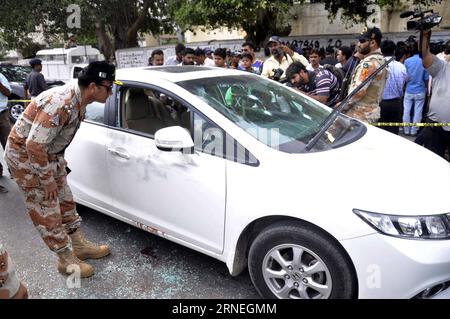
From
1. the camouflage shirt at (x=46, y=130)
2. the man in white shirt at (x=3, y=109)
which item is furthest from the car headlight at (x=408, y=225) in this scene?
the man in white shirt at (x=3, y=109)

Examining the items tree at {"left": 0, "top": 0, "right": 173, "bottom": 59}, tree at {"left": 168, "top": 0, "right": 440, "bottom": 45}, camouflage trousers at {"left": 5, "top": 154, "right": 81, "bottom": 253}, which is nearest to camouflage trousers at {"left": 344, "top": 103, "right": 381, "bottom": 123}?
camouflage trousers at {"left": 5, "top": 154, "right": 81, "bottom": 253}

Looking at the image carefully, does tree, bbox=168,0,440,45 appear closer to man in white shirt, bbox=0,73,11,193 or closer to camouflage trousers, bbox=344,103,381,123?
camouflage trousers, bbox=344,103,381,123

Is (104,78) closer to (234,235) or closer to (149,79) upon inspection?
(149,79)

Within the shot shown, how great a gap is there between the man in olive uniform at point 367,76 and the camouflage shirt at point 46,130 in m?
2.76

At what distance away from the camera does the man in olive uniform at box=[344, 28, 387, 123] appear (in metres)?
3.86

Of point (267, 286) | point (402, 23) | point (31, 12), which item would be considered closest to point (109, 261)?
point (267, 286)

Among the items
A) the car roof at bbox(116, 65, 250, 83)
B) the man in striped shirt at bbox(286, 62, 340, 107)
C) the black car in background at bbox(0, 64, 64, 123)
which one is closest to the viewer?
the car roof at bbox(116, 65, 250, 83)

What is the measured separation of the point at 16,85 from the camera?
902 cm

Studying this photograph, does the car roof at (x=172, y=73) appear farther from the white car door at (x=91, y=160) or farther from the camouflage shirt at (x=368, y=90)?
the camouflage shirt at (x=368, y=90)

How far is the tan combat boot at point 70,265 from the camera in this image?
106 inches

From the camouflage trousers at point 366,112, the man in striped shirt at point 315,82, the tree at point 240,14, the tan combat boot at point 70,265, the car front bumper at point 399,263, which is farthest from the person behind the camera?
the tree at point 240,14

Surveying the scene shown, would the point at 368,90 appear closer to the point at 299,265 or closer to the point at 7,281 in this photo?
the point at 299,265

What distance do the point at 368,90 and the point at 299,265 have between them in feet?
8.26

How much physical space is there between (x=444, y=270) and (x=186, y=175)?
1538 millimetres
